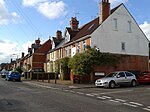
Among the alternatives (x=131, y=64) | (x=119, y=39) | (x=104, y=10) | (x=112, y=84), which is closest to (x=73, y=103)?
(x=112, y=84)

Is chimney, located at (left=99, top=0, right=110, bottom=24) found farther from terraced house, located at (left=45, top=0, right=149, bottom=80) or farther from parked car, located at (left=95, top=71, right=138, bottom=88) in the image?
parked car, located at (left=95, top=71, right=138, bottom=88)

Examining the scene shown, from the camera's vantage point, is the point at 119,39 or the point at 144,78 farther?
the point at 119,39

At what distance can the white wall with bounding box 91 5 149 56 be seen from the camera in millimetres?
35094

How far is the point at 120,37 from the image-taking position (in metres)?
36.6

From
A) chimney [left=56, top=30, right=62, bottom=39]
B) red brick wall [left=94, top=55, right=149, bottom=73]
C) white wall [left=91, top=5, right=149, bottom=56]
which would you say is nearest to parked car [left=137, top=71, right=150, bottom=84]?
red brick wall [left=94, top=55, right=149, bottom=73]

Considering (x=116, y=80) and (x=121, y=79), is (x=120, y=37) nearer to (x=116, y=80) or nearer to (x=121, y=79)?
(x=121, y=79)

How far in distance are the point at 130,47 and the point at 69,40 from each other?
11227 mm

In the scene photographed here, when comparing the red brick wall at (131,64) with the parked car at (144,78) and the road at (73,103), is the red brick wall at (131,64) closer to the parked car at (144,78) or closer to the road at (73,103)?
the parked car at (144,78)

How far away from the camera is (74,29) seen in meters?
46.8

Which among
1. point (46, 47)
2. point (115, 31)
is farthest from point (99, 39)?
point (46, 47)

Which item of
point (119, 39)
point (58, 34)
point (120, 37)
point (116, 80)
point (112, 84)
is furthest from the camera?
point (58, 34)

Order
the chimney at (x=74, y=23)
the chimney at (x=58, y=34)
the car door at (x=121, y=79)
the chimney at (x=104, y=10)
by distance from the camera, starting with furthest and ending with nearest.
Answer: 1. the chimney at (x=58, y=34)
2. the chimney at (x=74, y=23)
3. the chimney at (x=104, y=10)
4. the car door at (x=121, y=79)

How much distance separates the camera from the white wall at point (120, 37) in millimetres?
35094

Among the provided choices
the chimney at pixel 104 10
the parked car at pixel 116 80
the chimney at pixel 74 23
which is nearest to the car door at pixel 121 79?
the parked car at pixel 116 80
